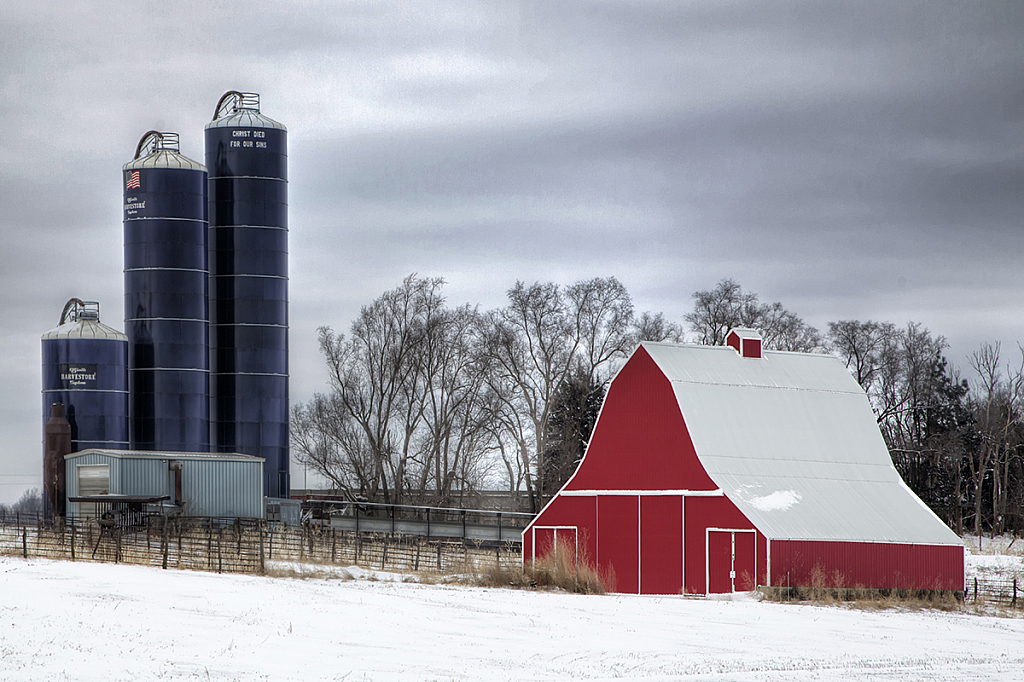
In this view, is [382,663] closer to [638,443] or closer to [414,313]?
[638,443]

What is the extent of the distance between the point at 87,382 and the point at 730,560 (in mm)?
28608

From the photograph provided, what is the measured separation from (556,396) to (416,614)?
3977 cm

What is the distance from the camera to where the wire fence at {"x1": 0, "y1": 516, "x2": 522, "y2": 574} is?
3647cm

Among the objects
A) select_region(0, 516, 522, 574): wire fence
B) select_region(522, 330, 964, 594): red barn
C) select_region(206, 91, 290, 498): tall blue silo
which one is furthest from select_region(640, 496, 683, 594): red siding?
select_region(206, 91, 290, 498): tall blue silo

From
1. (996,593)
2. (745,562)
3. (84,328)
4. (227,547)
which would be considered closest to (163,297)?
(84,328)

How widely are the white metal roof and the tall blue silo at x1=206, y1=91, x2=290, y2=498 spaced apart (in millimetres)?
22821

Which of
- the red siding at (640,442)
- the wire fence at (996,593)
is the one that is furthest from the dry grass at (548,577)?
the wire fence at (996,593)

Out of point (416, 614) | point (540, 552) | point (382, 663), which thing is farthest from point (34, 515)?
point (382, 663)

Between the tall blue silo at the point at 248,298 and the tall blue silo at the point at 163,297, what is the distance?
2411mm

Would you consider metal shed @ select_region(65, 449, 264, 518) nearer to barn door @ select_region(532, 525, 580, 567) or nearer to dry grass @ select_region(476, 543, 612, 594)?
barn door @ select_region(532, 525, 580, 567)

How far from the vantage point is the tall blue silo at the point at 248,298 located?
58.3 meters

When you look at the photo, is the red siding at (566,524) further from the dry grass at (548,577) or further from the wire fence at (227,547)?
the dry grass at (548,577)

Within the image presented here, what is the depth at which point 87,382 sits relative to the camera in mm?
52906

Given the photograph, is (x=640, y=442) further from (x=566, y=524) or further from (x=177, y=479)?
(x=177, y=479)
